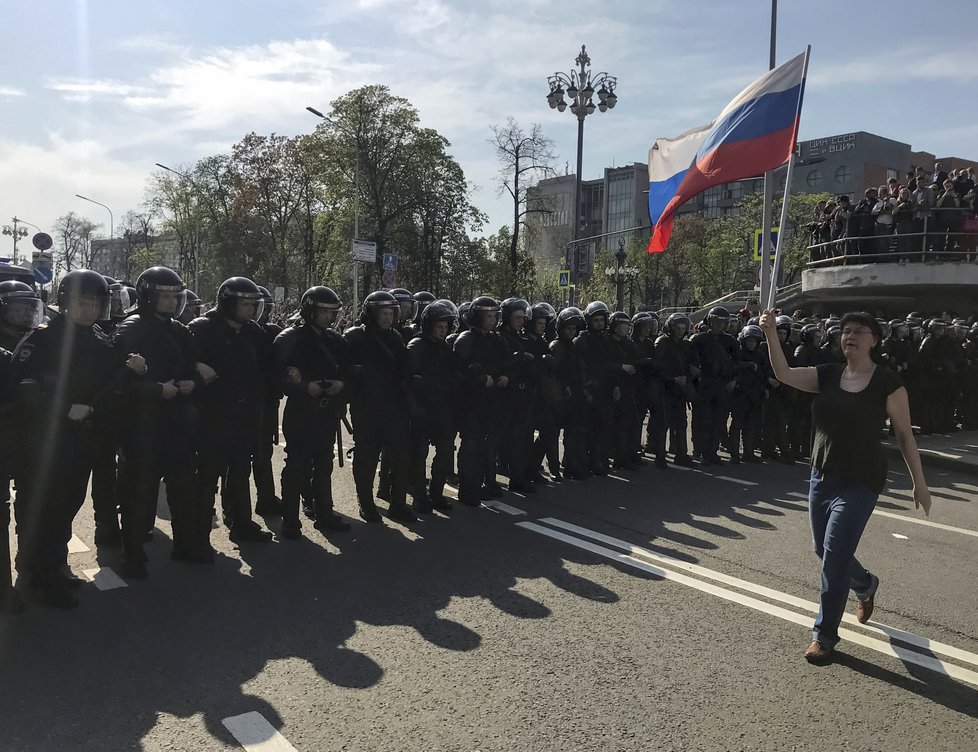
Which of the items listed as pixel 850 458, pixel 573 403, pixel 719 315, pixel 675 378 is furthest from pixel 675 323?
pixel 850 458

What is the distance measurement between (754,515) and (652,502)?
0.99 metres

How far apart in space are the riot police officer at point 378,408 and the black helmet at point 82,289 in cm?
236

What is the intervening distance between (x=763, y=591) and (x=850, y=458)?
1.47 meters

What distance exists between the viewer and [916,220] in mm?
20578

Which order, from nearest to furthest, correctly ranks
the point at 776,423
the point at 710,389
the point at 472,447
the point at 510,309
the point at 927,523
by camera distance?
the point at 927,523 → the point at 472,447 → the point at 510,309 → the point at 710,389 → the point at 776,423

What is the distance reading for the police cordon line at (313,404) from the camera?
4887mm

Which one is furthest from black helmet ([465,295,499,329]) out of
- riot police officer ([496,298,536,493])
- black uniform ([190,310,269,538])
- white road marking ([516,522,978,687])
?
black uniform ([190,310,269,538])

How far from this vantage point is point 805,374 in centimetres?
459

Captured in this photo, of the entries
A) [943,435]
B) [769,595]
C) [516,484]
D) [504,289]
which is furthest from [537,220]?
[769,595]

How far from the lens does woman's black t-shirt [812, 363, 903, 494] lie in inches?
168

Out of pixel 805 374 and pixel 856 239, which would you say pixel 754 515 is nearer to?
pixel 805 374

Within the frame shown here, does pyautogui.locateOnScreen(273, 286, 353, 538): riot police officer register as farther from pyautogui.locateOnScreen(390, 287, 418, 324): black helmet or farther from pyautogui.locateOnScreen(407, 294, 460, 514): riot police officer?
Result: pyautogui.locateOnScreen(390, 287, 418, 324): black helmet

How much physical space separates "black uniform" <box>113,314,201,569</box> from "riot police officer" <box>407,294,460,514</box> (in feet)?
6.92

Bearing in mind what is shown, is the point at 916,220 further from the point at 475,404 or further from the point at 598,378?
the point at 475,404
